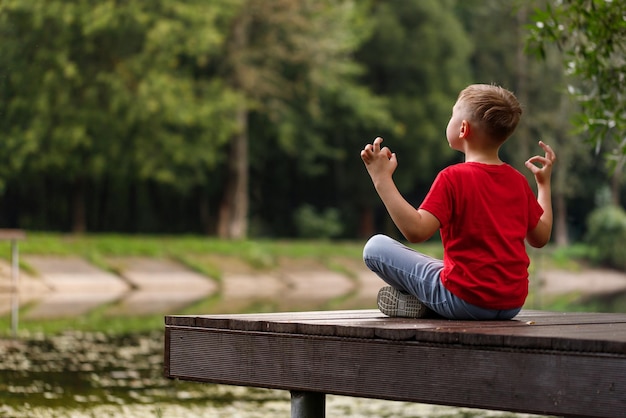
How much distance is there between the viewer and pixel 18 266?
24656 mm

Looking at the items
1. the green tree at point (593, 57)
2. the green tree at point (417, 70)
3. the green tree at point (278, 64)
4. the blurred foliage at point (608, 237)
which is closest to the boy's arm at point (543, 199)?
the green tree at point (593, 57)

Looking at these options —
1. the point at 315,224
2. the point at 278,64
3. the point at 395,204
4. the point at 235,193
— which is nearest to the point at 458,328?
the point at 395,204

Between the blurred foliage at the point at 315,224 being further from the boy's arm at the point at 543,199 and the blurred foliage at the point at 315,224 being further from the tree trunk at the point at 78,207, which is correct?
the boy's arm at the point at 543,199

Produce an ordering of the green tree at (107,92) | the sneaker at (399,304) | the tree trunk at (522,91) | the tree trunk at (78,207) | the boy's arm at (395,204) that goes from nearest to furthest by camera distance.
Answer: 1. the boy's arm at (395,204)
2. the sneaker at (399,304)
3. the green tree at (107,92)
4. the tree trunk at (78,207)
5. the tree trunk at (522,91)

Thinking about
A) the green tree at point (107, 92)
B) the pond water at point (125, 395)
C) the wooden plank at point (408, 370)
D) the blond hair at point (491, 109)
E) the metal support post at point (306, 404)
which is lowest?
the pond water at point (125, 395)

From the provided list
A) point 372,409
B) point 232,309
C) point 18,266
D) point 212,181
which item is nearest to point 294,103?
point 212,181

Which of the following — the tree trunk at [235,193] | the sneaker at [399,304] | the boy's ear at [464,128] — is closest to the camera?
the boy's ear at [464,128]

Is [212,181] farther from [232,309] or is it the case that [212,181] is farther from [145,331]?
[145,331]

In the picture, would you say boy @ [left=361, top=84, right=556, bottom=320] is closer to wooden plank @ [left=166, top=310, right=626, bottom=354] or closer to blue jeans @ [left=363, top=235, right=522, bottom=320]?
blue jeans @ [left=363, top=235, right=522, bottom=320]

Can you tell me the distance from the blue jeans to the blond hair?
0.56 m

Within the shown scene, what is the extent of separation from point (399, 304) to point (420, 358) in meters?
0.84

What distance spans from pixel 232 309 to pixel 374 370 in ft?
46.5

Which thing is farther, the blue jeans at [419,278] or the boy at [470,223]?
the blue jeans at [419,278]

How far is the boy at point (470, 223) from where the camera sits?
4605mm
